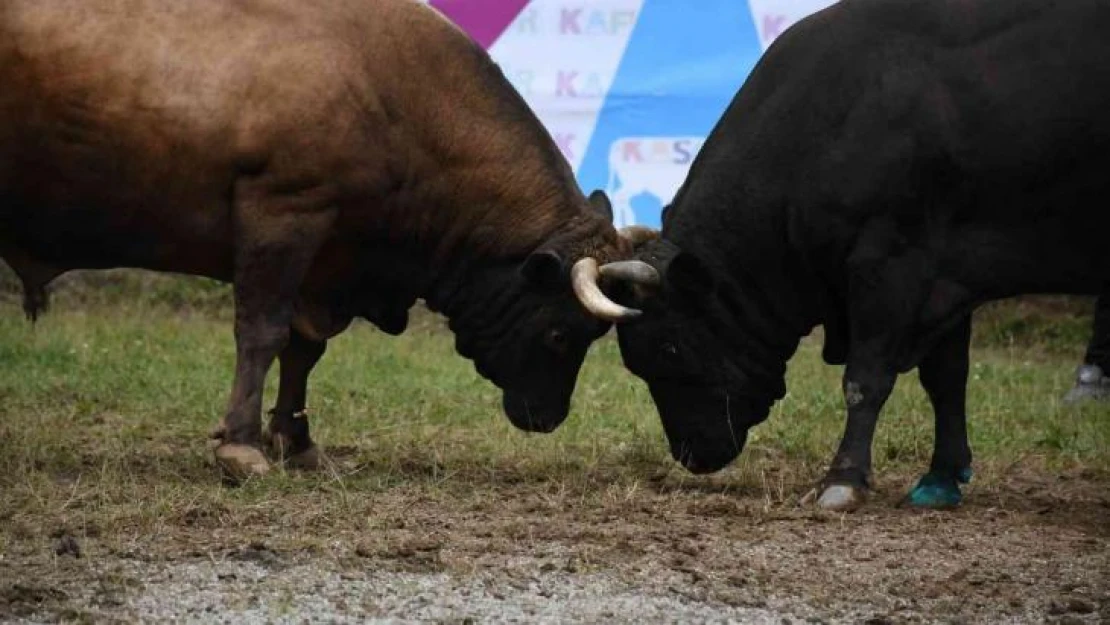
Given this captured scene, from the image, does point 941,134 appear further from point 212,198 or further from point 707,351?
point 212,198

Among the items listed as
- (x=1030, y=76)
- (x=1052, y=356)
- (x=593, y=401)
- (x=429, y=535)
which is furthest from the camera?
(x=1052, y=356)

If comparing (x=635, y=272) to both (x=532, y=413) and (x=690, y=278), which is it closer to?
(x=690, y=278)

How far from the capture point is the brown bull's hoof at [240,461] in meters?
7.32

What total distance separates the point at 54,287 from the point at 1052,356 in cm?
654

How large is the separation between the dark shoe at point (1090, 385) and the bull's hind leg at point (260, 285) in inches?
181

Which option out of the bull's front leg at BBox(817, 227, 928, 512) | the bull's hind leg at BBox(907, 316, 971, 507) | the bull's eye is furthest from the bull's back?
the bull's hind leg at BBox(907, 316, 971, 507)

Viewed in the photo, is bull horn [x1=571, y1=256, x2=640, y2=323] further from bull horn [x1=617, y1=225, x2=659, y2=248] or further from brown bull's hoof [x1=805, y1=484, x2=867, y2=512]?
brown bull's hoof [x1=805, y1=484, x2=867, y2=512]

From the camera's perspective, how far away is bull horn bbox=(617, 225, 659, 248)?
26.7 ft

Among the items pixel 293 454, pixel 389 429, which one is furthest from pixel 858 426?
pixel 389 429

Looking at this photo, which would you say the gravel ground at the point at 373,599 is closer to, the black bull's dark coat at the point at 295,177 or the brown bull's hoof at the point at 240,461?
the brown bull's hoof at the point at 240,461

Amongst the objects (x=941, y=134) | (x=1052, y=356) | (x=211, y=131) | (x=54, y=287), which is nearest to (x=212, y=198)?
(x=211, y=131)

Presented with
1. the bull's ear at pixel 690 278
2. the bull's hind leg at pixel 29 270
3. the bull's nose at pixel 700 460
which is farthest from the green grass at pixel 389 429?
the bull's ear at pixel 690 278

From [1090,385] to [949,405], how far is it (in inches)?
121

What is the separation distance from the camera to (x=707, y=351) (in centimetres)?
770
